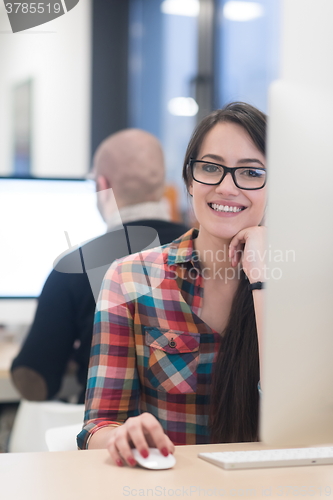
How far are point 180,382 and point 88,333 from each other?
503 millimetres

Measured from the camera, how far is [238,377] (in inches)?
41.9

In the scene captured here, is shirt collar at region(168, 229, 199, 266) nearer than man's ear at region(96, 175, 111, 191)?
Yes

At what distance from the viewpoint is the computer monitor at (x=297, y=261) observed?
62 cm

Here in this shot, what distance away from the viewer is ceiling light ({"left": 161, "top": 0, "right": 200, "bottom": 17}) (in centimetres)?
335

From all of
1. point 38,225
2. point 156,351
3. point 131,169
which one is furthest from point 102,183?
point 156,351

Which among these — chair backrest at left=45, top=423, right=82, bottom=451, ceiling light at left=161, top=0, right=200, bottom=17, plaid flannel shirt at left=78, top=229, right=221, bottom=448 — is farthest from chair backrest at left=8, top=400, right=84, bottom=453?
ceiling light at left=161, top=0, right=200, bottom=17

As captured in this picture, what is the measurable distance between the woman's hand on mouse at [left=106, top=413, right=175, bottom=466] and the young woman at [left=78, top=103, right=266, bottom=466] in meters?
0.29

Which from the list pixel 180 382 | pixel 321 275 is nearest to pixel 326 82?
pixel 321 275

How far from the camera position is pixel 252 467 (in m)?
0.71

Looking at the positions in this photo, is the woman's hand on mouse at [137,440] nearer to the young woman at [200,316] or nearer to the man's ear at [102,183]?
the young woman at [200,316]

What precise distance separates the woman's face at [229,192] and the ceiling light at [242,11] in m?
1.93

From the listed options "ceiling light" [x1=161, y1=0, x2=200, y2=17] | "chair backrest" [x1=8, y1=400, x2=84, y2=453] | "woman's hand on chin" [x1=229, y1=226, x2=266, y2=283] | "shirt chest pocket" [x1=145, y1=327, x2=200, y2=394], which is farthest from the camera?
"ceiling light" [x1=161, y1=0, x2=200, y2=17]

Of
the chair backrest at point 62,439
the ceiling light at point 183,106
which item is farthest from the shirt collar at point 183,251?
the ceiling light at point 183,106

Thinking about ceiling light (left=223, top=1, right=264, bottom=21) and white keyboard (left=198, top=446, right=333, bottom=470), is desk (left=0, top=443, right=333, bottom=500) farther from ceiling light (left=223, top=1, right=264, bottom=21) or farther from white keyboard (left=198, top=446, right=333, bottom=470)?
ceiling light (left=223, top=1, right=264, bottom=21)
